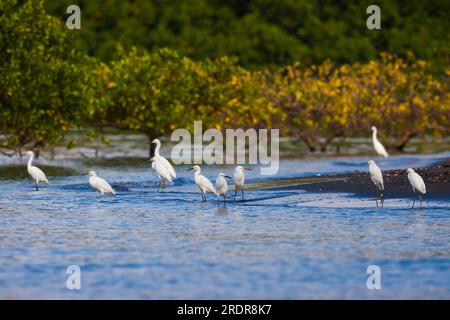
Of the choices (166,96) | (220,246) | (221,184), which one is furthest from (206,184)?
(166,96)

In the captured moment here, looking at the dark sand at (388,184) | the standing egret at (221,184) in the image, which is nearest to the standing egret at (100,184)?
the standing egret at (221,184)

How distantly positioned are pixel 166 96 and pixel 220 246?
1008 inches

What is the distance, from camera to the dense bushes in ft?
125

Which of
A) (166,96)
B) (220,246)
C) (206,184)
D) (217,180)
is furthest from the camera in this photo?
(166,96)

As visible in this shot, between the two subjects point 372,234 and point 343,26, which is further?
point 343,26

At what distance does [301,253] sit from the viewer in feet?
58.5

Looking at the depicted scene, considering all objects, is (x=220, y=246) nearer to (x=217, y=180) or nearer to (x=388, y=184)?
(x=217, y=180)

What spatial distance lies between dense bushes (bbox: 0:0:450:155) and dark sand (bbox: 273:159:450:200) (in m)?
10.7

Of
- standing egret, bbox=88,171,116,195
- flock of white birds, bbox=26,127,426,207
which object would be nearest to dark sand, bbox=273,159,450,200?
flock of white birds, bbox=26,127,426,207

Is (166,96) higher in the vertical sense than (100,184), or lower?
higher

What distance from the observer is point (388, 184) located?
1100 inches

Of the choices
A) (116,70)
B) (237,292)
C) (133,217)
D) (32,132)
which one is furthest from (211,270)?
(116,70)
